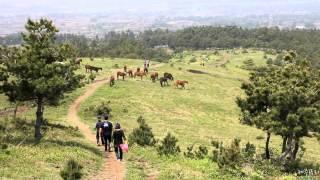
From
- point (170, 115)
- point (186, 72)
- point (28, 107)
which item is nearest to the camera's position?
point (28, 107)

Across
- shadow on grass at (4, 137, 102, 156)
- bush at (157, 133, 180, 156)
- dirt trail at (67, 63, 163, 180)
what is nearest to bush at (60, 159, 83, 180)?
dirt trail at (67, 63, 163, 180)

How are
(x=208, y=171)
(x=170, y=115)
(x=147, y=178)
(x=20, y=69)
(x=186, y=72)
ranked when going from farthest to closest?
(x=186, y=72) < (x=170, y=115) < (x=20, y=69) < (x=208, y=171) < (x=147, y=178)

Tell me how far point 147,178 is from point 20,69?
953 centimetres

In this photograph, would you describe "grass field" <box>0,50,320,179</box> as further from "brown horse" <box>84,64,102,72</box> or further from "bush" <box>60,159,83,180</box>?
"bush" <box>60,159,83,180</box>

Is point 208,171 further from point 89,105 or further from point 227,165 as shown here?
point 89,105

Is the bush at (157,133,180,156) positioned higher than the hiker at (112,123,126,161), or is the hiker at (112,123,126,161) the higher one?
the hiker at (112,123,126,161)

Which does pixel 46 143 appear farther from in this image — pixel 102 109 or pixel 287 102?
pixel 102 109

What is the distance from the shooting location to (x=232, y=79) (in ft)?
271

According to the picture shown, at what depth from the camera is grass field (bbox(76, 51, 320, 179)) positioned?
2806 cm

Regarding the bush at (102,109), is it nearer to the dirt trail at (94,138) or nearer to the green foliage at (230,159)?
the dirt trail at (94,138)

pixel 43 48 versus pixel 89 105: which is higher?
pixel 43 48

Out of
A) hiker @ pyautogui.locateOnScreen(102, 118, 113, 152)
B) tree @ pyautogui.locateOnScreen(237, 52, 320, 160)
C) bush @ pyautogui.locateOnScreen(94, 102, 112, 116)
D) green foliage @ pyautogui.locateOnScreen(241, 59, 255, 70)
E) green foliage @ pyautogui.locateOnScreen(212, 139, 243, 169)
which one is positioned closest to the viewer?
green foliage @ pyautogui.locateOnScreen(212, 139, 243, 169)

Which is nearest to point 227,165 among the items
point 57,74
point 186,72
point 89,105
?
point 57,74

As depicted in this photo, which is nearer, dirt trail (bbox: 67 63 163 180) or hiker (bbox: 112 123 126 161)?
dirt trail (bbox: 67 63 163 180)
